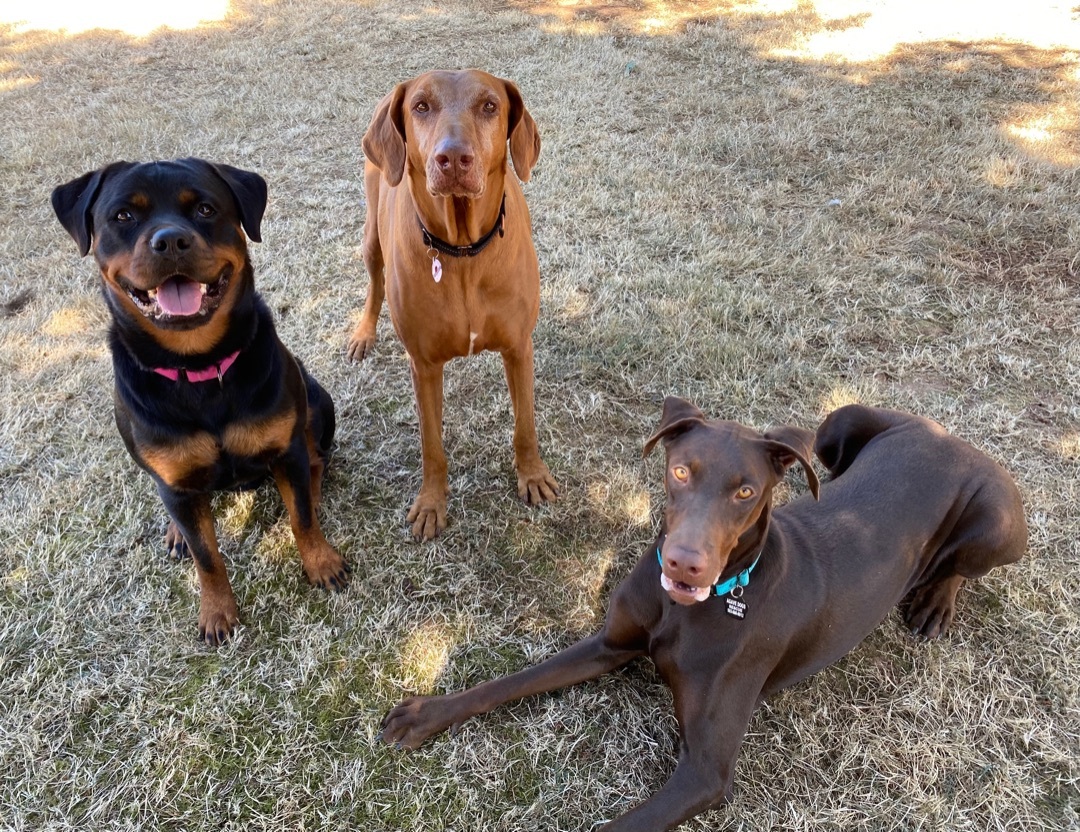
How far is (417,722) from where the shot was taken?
8.64 ft

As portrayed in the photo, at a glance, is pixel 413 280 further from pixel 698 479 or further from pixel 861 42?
pixel 861 42

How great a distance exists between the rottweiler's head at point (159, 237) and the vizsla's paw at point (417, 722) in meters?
1.60

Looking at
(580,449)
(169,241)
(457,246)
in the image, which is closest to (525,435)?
(580,449)

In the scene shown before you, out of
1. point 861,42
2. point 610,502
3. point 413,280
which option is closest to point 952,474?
point 610,502

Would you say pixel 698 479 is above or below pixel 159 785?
above

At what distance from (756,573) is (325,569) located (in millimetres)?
1847

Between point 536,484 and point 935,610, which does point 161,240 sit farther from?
point 935,610

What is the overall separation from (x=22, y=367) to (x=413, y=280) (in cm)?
312

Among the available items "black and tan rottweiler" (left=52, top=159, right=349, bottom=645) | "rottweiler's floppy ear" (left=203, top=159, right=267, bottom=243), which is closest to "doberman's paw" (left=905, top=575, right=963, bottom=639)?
"black and tan rottweiler" (left=52, top=159, right=349, bottom=645)

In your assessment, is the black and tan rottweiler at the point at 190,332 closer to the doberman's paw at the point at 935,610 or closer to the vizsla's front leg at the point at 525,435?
the vizsla's front leg at the point at 525,435

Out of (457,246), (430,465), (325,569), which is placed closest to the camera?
(457,246)

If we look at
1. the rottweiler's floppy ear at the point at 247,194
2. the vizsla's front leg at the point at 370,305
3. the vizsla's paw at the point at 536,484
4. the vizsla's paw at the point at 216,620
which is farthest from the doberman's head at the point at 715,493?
the vizsla's front leg at the point at 370,305

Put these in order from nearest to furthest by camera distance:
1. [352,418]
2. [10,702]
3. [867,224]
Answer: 1. [10,702]
2. [352,418]
3. [867,224]

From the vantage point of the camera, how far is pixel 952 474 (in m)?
2.81
